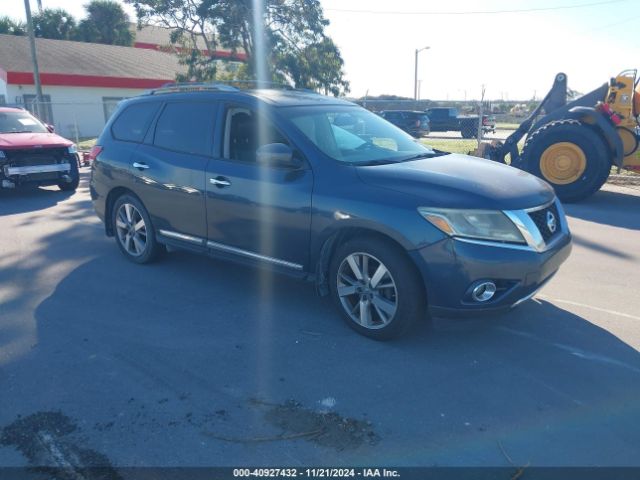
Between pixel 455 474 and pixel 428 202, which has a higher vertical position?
pixel 428 202

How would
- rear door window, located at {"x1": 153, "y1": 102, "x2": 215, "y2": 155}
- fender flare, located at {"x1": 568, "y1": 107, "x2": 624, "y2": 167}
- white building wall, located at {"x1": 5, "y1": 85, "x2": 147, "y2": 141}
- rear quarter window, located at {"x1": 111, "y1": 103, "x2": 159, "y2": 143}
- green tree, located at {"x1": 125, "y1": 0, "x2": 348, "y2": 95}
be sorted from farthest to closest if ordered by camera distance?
white building wall, located at {"x1": 5, "y1": 85, "x2": 147, "y2": 141} < green tree, located at {"x1": 125, "y1": 0, "x2": 348, "y2": 95} < fender flare, located at {"x1": 568, "y1": 107, "x2": 624, "y2": 167} < rear quarter window, located at {"x1": 111, "y1": 103, "x2": 159, "y2": 143} < rear door window, located at {"x1": 153, "y1": 102, "x2": 215, "y2": 155}

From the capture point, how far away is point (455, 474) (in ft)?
9.00

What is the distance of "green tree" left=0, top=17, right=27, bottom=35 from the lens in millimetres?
45200

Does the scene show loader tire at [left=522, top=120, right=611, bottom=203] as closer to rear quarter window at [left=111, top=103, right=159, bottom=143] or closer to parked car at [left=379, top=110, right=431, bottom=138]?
rear quarter window at [left=111, top=103, right=159, bottom=143]

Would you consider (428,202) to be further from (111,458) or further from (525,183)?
(111,458)

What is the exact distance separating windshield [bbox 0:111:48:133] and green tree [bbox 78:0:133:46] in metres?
38.7

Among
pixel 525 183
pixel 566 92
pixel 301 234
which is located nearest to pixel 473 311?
pixel 525 183

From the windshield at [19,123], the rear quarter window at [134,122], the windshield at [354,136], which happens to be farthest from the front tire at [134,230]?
the windshield at [19,123]

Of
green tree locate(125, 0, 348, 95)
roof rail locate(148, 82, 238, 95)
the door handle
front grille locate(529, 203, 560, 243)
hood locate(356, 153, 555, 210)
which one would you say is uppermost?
green tree locate(125, 0, 348, 95)

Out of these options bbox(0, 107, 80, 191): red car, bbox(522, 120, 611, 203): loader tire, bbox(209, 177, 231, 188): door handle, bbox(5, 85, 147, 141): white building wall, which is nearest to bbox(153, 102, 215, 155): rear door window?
bbox(209, 177, 231, 188): door handle

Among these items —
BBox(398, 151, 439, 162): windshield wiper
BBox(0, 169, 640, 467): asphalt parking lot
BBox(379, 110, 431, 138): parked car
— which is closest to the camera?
BBox(0, 169, 640, 467): asphalt parking lot

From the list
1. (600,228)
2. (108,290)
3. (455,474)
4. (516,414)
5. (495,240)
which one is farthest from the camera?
(600,228)

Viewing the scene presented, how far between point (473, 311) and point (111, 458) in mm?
2432

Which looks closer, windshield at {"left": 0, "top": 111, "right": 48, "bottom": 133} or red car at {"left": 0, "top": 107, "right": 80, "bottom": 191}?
red car at {"left": 0, "top": 107, "right": 80, "bottom": 191}
